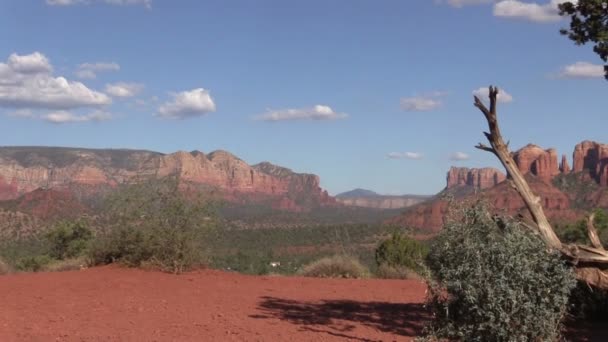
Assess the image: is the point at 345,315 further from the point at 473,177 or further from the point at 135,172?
the point at 473,177

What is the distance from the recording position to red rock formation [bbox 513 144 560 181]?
3803 inches

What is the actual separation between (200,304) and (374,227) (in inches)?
2473

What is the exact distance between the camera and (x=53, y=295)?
13.1 metres

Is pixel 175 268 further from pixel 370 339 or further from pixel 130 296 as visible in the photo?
pixel 370 339

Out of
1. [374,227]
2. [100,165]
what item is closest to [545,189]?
[374,227]

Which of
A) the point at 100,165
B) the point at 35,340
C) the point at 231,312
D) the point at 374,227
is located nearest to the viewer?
the point at 35,340

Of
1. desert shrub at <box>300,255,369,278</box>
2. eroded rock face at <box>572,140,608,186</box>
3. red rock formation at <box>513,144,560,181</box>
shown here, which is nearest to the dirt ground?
desert shrub at <box>300,255,369,278</box>

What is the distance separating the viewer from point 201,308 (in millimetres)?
11914

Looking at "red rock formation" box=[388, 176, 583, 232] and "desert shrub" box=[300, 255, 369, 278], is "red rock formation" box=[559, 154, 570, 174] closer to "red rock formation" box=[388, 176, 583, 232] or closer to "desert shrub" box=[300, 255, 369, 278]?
"red rock formation" box=[388, 176, 583, 232]

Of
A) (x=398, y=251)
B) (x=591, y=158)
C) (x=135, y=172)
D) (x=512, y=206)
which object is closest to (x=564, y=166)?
(x=591, y=158)

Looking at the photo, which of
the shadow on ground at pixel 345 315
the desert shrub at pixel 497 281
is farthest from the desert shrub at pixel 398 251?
the desert shrub at pixel 497 281

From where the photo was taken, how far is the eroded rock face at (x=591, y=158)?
90000 mm

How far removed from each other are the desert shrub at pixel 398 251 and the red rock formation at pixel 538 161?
244 feet

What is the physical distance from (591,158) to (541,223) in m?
95.6
